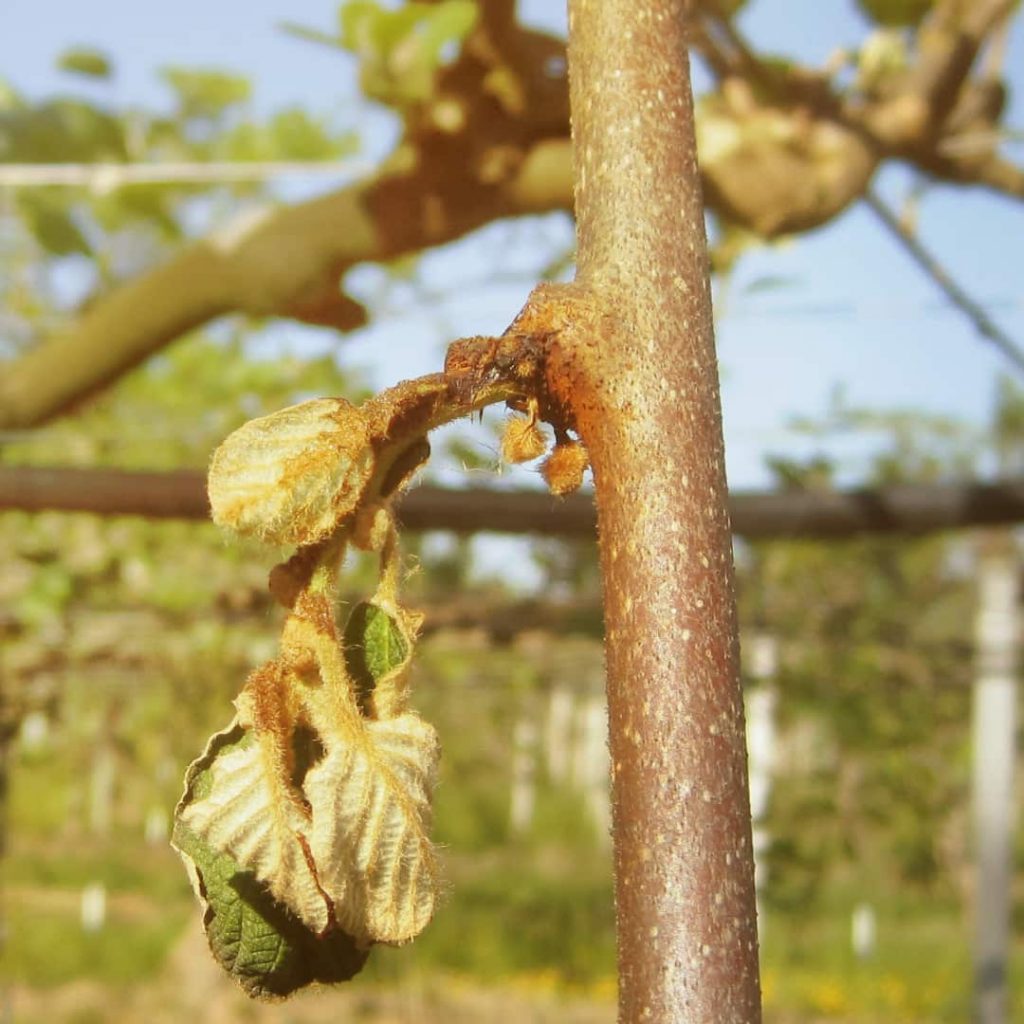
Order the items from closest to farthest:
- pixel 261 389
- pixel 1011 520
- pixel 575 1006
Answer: pixel 1011 520 < pixel 261 389 < pixel 575 1006

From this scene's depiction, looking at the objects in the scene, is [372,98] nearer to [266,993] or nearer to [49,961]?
[266,993]

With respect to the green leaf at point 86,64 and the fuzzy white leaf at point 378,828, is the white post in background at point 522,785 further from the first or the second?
the fuzzy white leaf at point 378,828

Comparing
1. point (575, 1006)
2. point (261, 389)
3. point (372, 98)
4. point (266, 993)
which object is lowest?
point (575, 1006)

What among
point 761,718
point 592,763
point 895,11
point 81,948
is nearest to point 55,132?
point 895,11

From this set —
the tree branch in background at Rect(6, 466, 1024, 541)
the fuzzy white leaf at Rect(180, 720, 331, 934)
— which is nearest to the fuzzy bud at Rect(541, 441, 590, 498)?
the fuzzy white leaf at Rect(180, 720, 331, 934)

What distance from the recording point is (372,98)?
1.40 m

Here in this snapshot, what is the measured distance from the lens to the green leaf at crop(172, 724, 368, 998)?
356 millimetres

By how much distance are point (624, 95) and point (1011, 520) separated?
4.87 ft

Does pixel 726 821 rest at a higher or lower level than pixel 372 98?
lower

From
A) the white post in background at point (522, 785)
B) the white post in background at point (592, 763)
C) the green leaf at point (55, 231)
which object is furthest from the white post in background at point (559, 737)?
the green leaf at point (55, 231)

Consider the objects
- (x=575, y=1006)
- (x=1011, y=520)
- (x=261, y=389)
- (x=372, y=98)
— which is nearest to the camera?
(x=372, y=98)

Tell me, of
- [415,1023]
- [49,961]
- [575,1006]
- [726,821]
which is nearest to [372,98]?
[726,821]

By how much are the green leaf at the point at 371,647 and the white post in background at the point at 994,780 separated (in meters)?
3.40

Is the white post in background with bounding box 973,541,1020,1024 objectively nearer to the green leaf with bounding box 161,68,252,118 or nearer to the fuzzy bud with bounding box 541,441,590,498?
the green leaf with bounding box 161,68,252,118
